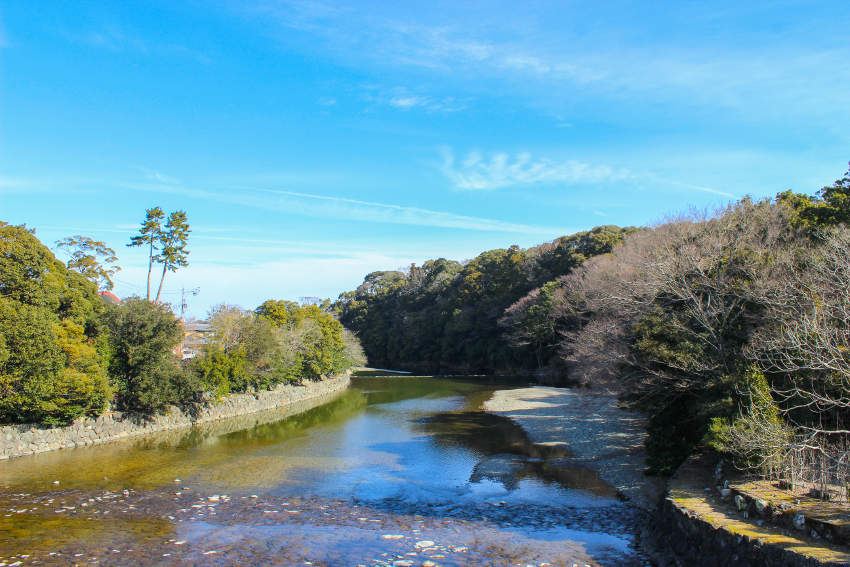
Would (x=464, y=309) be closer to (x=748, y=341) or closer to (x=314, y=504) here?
(x=314, y=504)

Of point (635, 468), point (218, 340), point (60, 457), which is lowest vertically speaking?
point (60, 457)

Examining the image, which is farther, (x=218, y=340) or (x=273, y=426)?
(x=218, y=340)

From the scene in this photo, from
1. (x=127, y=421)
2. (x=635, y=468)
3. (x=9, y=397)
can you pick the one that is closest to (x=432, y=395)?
(x=127, y=421)

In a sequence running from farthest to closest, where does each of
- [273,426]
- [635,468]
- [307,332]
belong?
[307,332] < [273,426] < [635,468]

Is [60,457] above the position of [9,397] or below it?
below

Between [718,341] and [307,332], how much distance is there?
39275 millimetres

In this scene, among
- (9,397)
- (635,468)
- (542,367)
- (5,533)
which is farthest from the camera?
(542,367)

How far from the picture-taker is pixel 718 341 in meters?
16.0

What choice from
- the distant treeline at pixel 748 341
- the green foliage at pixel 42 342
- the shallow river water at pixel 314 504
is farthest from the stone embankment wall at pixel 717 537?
the green foliage at pixel 42 342

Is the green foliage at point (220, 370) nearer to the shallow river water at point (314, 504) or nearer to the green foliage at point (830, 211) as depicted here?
the shallow river water at point (314, 504)

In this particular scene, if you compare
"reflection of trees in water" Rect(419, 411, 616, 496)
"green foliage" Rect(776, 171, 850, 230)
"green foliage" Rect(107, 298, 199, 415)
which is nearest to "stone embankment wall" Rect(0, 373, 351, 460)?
"green foliage" Rect(107, 298, 199, 415)

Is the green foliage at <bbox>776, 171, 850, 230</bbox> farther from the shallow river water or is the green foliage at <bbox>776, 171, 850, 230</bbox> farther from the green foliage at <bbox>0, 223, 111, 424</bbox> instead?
the green foliage at <bbox>0, 223, 111, 424</bbox>

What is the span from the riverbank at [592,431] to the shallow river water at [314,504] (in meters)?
0.84

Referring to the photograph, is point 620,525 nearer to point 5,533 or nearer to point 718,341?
point 718,341
